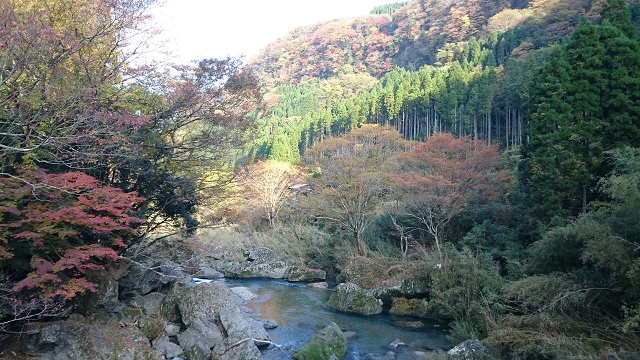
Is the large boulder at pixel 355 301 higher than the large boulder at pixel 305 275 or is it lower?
higher

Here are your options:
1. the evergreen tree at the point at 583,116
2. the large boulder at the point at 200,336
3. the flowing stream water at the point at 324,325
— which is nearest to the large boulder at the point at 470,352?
the flowing stream water at the point at 324,325

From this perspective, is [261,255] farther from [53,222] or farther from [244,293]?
[53,222]

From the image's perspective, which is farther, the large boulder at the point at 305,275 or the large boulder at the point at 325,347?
the large boulder at the point at 305,275

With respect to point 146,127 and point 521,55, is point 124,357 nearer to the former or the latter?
point 146,127

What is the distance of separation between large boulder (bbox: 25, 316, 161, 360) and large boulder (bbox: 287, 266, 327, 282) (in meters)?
11.6

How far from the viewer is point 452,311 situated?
12.9 meters

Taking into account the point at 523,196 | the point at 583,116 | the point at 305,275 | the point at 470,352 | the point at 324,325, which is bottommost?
the point at 305,275

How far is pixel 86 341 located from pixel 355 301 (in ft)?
29.4

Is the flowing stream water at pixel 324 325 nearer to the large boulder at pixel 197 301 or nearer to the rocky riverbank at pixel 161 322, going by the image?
the rocky riverbank at pixel 161 322

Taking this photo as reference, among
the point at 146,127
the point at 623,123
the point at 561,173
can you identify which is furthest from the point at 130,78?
the point at 623,123

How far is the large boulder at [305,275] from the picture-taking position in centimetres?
2070

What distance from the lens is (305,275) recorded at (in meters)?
20.7

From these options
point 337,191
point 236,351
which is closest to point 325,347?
point 236,351

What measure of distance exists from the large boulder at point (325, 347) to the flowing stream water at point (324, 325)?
33 centimetres
